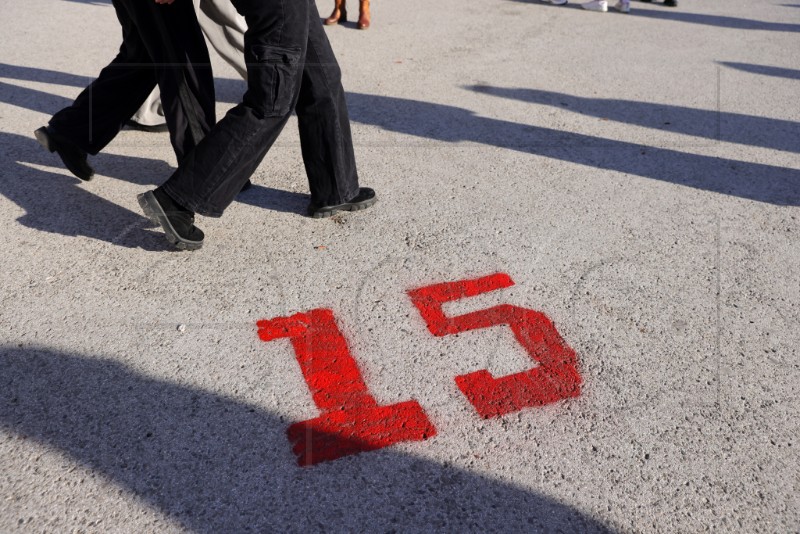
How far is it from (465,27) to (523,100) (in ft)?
6.17

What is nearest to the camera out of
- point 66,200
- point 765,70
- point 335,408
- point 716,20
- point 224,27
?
point 335,408

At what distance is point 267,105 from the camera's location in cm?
312

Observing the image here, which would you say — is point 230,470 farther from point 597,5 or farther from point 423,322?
point 597,5

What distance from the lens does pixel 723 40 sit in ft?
23.1

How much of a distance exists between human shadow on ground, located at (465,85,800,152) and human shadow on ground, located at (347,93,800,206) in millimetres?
427

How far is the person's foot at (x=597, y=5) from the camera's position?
7.73 metres

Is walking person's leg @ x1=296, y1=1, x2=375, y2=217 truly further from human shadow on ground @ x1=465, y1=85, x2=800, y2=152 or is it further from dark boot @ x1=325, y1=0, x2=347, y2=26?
dark boot @ x1=325, y1=0, x2=347, y2=26

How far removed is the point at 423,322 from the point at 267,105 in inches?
45.0

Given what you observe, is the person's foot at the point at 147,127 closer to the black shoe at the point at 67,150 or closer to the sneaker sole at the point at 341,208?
the black shoe at the point at 67,150

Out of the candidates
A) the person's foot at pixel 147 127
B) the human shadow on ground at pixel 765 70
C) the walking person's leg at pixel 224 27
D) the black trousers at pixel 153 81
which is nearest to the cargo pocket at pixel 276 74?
the black trousers at pixel 153 81

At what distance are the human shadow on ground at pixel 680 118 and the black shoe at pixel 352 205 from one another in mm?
2054

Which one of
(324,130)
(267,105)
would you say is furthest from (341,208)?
(267,105)

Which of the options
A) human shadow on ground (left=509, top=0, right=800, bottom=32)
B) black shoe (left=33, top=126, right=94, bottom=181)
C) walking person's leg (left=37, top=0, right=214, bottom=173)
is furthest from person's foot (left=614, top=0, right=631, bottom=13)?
black shoe (left=33, top=126, right=94, bottom=181)

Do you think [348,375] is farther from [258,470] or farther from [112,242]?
[112,242]
